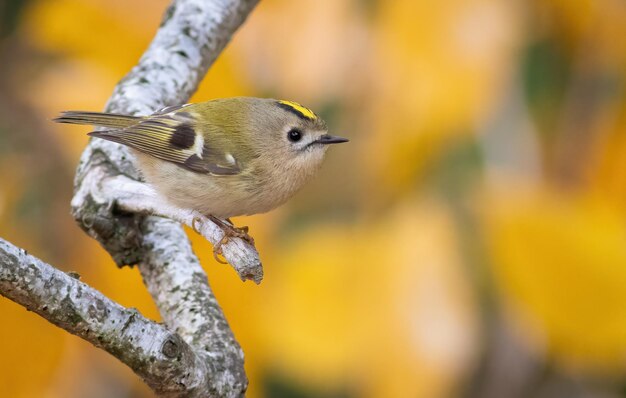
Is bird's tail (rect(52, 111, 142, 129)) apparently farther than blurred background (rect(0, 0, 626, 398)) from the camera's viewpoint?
Yes

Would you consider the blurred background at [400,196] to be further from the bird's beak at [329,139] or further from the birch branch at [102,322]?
the birch branch at [102,322]

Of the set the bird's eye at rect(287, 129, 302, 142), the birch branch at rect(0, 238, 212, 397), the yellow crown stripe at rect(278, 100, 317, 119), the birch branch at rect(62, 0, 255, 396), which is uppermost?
the yellow crown stripe at rect(278, 100, 317, 119)

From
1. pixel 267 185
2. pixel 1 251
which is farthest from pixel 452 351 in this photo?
pixel 1 251

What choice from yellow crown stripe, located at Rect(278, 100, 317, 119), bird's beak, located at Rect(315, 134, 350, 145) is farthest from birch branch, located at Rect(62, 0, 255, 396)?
bird's beak, located at Rect(315, 134, 350, 145)

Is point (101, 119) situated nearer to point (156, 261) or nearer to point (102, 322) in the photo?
point (156, 261)

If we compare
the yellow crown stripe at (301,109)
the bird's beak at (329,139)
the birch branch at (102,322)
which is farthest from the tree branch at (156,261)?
the bird's beak at (329,139)

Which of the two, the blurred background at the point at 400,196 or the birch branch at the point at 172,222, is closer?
the birch branch at the point at 172,222

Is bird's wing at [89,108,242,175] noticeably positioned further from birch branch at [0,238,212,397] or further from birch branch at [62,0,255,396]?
birch branch at [0,238,212,397]
